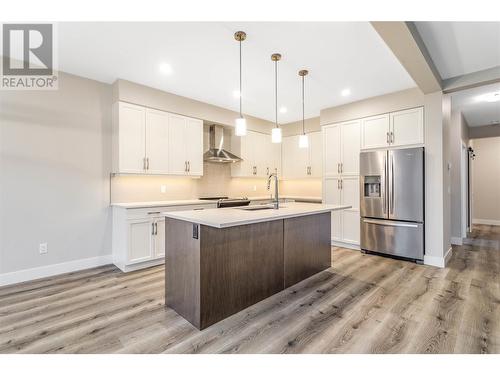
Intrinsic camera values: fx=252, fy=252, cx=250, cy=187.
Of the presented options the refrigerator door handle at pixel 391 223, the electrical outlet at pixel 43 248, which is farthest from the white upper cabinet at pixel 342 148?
the electrical outlet at pixel 43 248

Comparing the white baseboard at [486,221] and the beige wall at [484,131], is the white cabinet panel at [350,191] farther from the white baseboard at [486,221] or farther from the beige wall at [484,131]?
the white baseboard at [486,221]

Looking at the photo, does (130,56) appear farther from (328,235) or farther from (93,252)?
(328,235)

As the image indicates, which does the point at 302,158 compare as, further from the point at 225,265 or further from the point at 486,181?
the point at 486,181

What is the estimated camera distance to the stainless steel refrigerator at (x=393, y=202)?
12.3 feet

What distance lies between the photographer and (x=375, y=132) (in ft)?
14.0

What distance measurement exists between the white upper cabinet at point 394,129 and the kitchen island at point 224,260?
210 centimetres

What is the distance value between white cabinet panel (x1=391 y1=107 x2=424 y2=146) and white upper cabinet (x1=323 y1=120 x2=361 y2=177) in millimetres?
583

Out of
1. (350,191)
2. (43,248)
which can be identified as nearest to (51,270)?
(43,248)

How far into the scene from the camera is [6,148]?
2986 millimetres

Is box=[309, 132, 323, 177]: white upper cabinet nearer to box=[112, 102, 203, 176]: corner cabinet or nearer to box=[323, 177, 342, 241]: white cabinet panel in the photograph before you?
box=[323, 177, 342, 241]: white cabinet panel

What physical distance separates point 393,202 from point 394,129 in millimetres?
1180

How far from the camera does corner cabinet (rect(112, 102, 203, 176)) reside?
3.61m

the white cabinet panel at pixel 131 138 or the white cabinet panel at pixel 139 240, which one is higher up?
the white cabinet panel at pixel 131 138

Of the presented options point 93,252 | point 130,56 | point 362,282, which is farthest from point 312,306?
point 130,56
